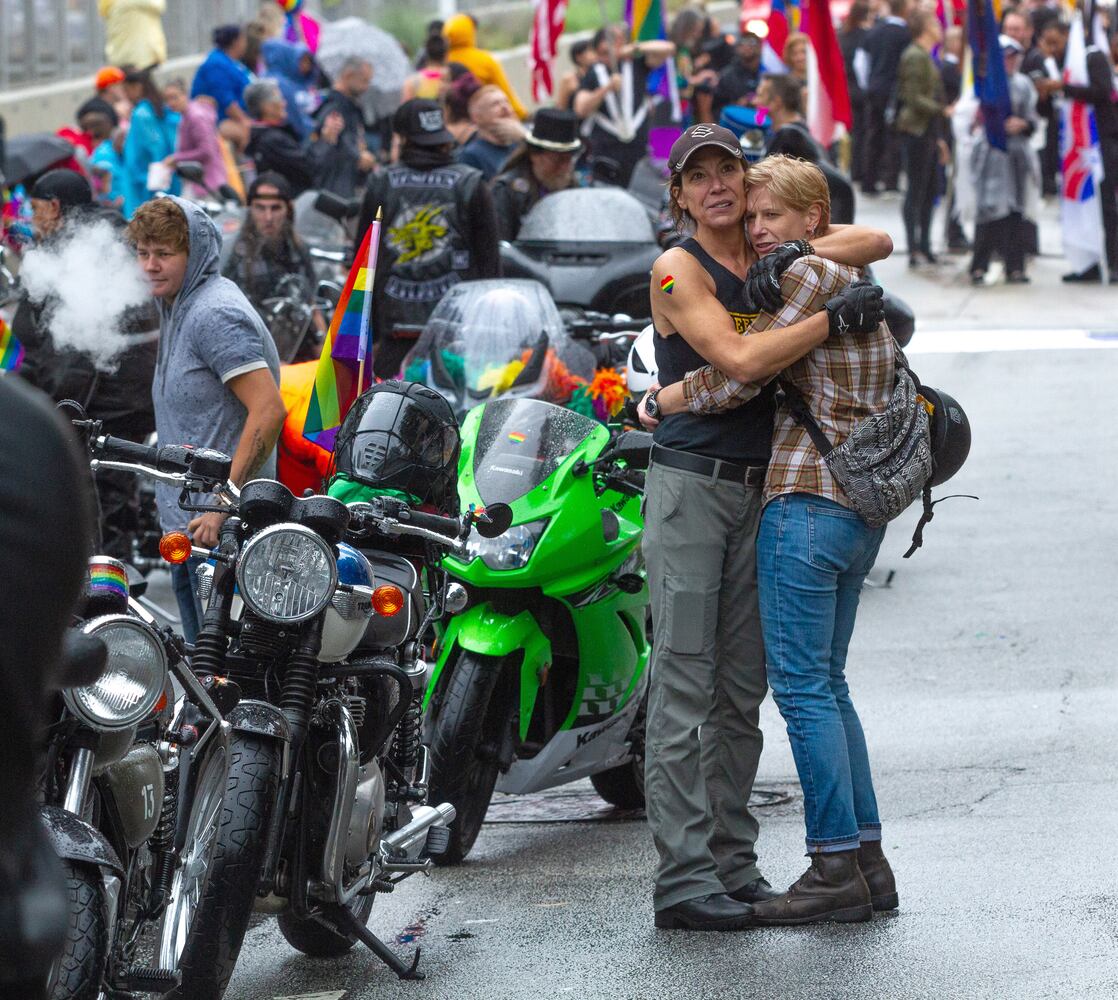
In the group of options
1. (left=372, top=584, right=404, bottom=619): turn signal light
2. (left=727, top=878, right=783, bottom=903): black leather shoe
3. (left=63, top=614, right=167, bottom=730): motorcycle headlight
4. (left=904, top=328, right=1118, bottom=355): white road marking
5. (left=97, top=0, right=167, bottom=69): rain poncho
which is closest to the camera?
(left=63, top=614, right=167, bottom=730): motorcycle headlight

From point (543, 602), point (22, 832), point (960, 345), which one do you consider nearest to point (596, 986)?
point (543, 602)

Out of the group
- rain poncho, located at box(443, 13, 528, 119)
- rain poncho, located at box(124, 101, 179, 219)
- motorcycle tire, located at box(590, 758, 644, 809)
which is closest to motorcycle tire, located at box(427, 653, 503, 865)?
motorcycle tire, located at box(590, 758, 644, 809)

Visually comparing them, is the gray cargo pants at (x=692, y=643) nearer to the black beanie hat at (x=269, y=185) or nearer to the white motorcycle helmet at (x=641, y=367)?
the white motorcycle helmet at (x=641, y=367)

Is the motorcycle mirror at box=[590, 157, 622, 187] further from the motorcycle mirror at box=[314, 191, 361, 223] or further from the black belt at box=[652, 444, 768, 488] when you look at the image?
the black belt at box=[652, 444, 768, 488]

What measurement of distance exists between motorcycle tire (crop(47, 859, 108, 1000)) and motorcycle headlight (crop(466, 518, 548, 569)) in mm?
2057

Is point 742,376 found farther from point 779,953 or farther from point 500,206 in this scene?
point 500,206

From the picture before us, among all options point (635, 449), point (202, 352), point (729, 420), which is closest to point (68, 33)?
point (202, 352)

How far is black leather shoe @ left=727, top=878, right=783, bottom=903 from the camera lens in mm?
5246

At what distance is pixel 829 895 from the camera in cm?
504

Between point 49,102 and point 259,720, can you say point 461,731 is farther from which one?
point 49,102

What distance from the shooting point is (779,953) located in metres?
4.91

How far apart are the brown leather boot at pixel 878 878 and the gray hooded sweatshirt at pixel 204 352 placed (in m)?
2.24

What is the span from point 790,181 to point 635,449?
0.82 meters

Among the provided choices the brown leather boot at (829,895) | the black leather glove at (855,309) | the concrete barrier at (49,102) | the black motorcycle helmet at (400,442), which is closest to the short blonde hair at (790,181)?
the black leather glove at (855,309)
